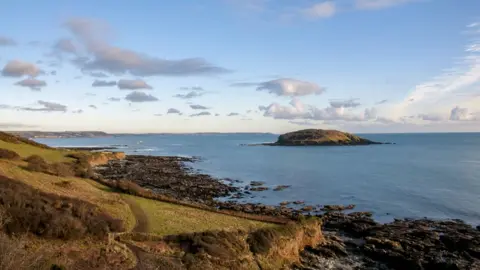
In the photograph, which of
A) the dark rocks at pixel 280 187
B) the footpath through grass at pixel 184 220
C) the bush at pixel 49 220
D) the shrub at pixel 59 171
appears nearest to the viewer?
the bush at pixel 49 220

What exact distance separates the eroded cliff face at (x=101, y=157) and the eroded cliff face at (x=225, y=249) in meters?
66.3

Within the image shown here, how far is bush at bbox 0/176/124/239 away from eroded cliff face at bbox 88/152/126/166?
63992 millimetres

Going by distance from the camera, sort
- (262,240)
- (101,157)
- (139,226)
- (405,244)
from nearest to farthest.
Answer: (262,240), (139,226), (405,244), (101,157)

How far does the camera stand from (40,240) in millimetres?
19656

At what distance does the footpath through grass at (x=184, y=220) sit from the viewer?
2589 cm


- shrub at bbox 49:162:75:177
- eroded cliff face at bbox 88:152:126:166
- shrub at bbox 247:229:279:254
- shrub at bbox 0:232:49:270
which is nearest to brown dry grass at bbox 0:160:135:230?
shrub at bbox 49:162:75:177

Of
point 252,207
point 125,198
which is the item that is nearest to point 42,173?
point 125,198

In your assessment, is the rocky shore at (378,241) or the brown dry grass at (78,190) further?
the brown dry grass at (78,190)

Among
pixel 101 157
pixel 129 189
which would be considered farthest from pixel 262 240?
pixel 101 157

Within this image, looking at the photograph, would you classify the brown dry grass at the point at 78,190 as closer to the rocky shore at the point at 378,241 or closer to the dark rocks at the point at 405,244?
the rocky shore at the point at 378,241

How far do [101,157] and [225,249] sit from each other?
77.3 metres

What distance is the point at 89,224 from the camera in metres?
21.9

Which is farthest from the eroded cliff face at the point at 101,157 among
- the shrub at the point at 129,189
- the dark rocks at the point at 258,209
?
the shrub at the point at 129,189

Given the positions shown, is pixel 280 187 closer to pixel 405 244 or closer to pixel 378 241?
pixel 378 241
